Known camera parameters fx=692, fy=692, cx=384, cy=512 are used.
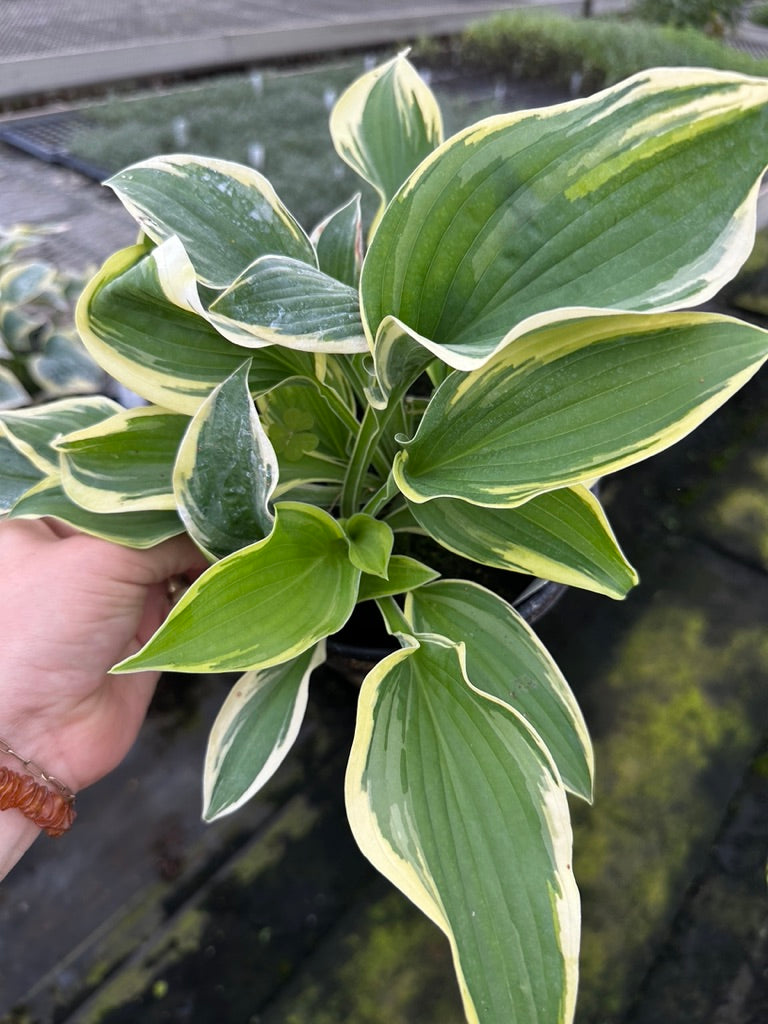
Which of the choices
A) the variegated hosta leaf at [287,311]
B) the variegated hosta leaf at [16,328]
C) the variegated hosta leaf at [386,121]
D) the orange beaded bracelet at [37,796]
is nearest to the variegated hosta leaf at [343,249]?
the variegated hosta leaf at [386,121]

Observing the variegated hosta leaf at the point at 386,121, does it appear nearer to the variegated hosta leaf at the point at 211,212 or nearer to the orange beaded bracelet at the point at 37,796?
the variegated hosta leaf at the point at 211,212

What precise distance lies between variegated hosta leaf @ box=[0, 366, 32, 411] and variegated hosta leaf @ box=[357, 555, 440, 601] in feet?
2.23

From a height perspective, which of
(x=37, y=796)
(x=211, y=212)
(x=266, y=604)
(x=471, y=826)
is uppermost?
(x=211, y=212)

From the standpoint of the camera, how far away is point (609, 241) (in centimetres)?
40

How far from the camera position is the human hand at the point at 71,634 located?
23.0 inches

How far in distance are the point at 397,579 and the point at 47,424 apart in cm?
36

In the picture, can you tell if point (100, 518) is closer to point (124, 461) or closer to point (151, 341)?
point (124, 461)

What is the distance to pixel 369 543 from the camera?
0.55 metres

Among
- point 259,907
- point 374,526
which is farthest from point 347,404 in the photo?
point 259,907

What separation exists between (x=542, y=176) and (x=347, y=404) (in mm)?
329

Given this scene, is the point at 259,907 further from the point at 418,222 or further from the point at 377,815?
the point at 418,222

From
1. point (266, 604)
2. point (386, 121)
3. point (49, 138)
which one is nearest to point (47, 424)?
point (266, 604)

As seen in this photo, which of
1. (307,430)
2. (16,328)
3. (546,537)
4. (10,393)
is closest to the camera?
(546,537)

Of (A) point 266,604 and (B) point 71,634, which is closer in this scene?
(A) point 266,604
